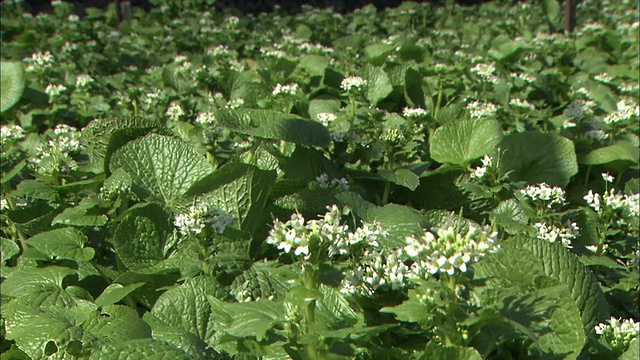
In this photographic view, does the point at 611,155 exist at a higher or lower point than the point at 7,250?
lower

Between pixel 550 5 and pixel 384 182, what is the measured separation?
624 cm

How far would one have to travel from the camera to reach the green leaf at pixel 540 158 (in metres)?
2.87

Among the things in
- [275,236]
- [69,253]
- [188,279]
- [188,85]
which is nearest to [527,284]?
[275,236]

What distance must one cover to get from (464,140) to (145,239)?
147 centimetres

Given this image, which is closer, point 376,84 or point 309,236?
point 309,236

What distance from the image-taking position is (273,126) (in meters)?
2.31

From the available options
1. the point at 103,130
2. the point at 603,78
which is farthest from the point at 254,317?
the point at 603,78

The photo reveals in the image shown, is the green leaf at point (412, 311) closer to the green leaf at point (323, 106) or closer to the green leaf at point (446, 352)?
the green leaf at point (446, 352)

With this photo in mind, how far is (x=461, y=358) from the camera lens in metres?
1.45

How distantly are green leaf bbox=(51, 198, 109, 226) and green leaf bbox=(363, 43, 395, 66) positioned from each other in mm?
2611

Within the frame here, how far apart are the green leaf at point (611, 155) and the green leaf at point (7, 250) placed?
7.88 feet

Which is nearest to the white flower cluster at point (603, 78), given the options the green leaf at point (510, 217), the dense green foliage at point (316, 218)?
the dense green foliage at point (316, 218)

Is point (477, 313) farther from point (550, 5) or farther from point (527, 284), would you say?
point (550, 5)

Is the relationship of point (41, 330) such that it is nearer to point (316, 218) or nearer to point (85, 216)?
point (85, 216)
